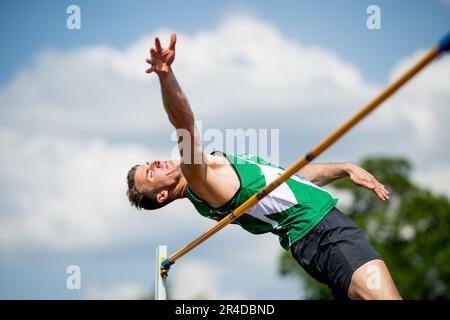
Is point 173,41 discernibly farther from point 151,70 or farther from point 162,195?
point 162,195

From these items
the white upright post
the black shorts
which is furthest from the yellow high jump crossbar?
the white upright post

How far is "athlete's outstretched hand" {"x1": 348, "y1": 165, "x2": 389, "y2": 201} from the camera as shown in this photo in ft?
19.0

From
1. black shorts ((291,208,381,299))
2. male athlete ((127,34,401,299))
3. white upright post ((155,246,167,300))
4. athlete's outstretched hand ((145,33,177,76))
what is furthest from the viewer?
white upright post ((155,246,167,300))

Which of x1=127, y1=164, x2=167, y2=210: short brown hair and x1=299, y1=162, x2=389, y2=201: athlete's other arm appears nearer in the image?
x1=299, y1=162, x2=389, y2=201: athlete's other arm

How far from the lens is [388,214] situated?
33344mm

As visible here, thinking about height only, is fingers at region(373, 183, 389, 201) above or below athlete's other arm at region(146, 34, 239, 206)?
below

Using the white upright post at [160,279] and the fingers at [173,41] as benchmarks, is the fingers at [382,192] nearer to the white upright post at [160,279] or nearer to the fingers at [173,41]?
the fingers at [173,41]

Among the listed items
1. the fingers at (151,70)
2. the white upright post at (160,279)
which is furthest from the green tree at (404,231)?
the fingers at (151,70)

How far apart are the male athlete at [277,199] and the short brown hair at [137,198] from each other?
0.02 metres

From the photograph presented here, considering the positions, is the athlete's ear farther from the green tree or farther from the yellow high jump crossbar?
the green tree

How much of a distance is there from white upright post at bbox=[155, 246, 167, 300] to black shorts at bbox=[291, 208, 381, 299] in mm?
1573

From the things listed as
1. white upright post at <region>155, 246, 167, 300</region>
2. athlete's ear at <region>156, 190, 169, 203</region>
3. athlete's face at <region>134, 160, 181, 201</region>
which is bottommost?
white upright post at <region>155, 246, 167, 300</region>

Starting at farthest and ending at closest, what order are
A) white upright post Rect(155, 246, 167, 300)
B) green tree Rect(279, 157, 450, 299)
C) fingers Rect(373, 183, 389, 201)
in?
green tree Rect(279, 157, 450, 299) → white upright post Rect(155, 246, 167, 300) → fingers Rect(373, 183, 389, 201)

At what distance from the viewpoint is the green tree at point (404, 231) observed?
31.3 metres
